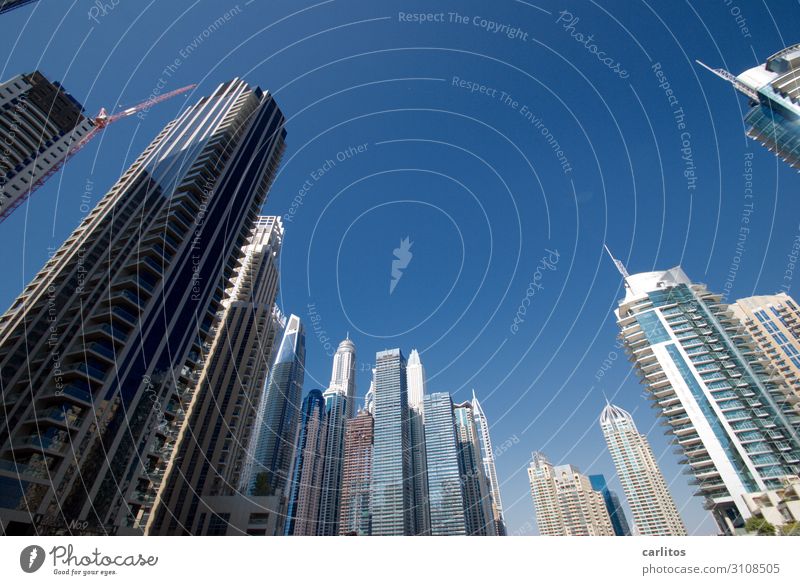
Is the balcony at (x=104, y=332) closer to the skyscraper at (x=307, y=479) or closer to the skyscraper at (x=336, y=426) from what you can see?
the skyscraper at (x=336, y=426)

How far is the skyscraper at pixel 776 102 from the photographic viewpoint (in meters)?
43.3

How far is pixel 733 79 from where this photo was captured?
5444 cm

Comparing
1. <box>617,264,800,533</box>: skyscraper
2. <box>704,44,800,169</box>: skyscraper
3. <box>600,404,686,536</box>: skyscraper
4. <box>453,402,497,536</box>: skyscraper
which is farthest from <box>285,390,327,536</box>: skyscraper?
<box>704,44,800,169</box>: skyscraper

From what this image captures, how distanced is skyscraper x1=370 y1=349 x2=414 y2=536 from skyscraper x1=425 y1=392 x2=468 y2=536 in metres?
13.3

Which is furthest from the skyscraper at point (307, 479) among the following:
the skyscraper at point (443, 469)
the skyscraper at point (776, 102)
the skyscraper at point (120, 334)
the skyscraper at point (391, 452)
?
the skyscraper at point (776, 102)

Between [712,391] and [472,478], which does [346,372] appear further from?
[712,391]

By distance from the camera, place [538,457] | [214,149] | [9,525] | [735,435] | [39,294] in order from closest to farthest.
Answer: [9,525]
[39,294]
[214,149]
[735,435]
[538,457]

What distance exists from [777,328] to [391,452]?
112553 millimetres

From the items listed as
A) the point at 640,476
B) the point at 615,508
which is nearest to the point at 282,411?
the point at 640,476

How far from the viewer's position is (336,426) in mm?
132500
